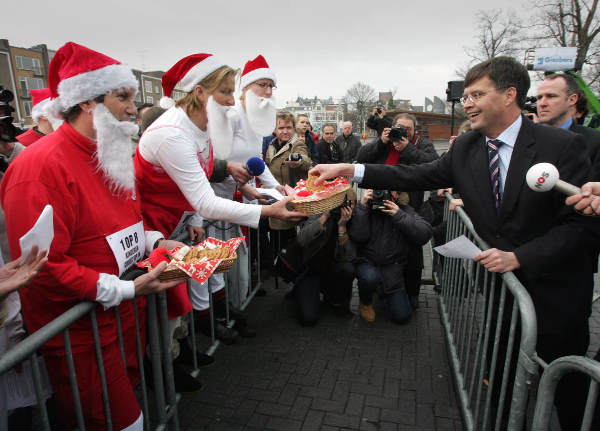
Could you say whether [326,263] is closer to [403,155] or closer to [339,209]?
[339,209]

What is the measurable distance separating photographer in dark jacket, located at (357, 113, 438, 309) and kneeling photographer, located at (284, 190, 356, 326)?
72 centimetres

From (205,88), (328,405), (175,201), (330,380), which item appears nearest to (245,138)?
(205,88)

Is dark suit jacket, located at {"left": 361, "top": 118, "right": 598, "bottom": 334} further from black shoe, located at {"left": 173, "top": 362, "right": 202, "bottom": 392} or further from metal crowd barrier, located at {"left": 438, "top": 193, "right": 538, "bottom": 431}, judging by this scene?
black shoe, located at {"left": 173, "top": 362, "right": 202, "bottom": 392}

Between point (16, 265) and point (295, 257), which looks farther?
point (295, 257)

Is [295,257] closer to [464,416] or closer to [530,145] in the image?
[464,416]

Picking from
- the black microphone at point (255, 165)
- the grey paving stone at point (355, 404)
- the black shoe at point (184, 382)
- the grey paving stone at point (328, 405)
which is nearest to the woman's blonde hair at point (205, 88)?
the black microphone at point (255, 165)

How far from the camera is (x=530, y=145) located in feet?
7.30

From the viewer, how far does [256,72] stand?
13.0ft

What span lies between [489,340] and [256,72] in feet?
10.5

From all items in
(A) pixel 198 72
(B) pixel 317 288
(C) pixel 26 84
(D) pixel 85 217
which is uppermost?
(C) pixel 26 84

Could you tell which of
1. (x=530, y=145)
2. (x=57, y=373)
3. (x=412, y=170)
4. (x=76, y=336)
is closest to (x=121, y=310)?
(x=76, y=336)

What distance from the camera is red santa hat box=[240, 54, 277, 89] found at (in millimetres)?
3945

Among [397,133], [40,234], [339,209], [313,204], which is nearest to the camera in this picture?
[40,234]

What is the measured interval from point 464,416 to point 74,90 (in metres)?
3.02
